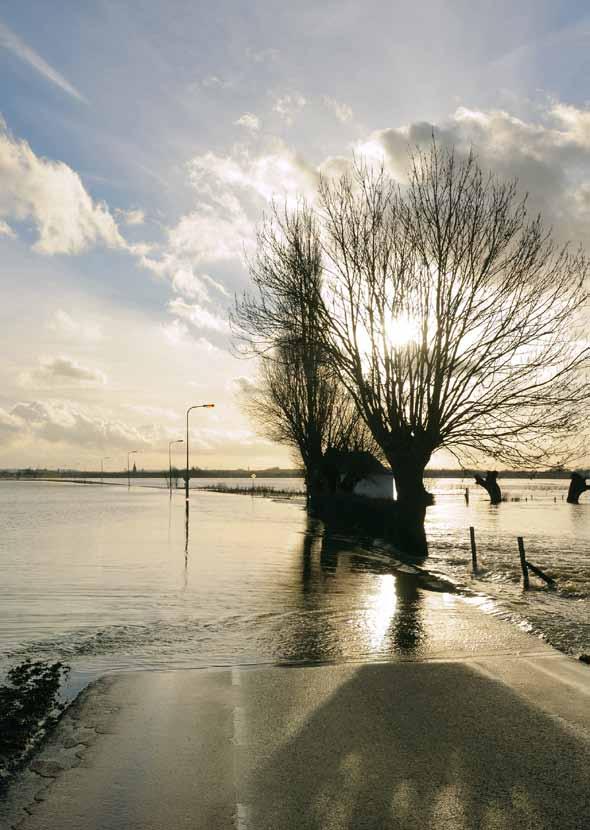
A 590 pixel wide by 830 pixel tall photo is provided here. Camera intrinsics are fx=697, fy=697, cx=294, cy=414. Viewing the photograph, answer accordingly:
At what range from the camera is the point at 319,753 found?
17.2 ft

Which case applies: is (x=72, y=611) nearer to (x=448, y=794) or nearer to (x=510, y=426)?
(x=448, y=794)

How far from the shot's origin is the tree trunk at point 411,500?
23000 mm

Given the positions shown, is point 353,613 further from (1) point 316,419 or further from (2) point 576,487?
(2) point 576,487

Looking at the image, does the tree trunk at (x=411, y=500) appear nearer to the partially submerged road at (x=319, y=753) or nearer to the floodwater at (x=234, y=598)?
the floodwater at (x=234, y=598)

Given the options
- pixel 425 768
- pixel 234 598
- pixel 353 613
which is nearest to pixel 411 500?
pixel 234 598

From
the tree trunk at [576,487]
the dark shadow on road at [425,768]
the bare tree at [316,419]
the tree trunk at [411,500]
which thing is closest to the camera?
the dark shadow on road at [425,768]

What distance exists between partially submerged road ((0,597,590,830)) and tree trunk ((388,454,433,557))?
1517 cm

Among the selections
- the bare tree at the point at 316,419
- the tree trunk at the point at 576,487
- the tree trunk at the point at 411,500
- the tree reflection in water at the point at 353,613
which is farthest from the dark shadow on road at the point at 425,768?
the tree trunk at the point at 576,487

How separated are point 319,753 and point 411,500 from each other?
717 inches

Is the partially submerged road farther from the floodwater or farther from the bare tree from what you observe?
the bare tree

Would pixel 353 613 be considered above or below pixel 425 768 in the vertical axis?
below

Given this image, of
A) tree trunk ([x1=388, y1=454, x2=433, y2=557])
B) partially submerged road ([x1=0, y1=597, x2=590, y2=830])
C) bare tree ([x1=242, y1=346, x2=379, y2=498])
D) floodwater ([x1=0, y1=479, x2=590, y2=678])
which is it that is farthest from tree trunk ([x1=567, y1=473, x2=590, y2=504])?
partially submerged road ([x1=0, y1=597, x2=590, y2=830])

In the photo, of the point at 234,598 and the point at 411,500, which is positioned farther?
the point at 411,500

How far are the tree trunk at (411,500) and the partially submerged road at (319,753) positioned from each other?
1517 cm
